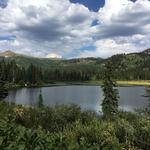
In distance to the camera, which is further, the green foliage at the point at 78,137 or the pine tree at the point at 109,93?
the pine tree at the point at 109,93

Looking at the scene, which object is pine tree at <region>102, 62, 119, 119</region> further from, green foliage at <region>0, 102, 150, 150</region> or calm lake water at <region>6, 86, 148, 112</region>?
green foliage at <region>0, 102, 150, 150</region>

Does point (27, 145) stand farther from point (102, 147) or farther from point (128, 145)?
point (128, 145)

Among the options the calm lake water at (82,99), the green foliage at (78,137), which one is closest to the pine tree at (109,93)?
the calm lake water at (82,99)

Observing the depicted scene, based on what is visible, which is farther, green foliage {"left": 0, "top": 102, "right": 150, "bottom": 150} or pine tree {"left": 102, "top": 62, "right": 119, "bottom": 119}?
pine tree {"left": 102, "top": 62, "right": 119, "bottom": 119}

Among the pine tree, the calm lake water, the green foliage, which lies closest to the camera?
the green foliage

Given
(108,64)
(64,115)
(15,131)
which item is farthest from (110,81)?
(15,131)

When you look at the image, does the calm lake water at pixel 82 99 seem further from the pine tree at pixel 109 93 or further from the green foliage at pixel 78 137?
the green foliage at pixel 78 137

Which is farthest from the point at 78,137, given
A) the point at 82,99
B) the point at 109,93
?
the point at 82,99

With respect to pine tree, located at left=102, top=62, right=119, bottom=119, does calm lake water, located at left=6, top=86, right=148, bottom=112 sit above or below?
below

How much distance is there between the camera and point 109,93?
42.5 meters

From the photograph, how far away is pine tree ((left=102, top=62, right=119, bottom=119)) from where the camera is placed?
41719mm

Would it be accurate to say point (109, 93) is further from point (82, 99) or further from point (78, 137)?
point (82, 99)

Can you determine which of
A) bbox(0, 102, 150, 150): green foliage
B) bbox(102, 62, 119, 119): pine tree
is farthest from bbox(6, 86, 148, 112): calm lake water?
bbox(0, 102, 150, 150): green foliage

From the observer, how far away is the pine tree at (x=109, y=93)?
137 ft
